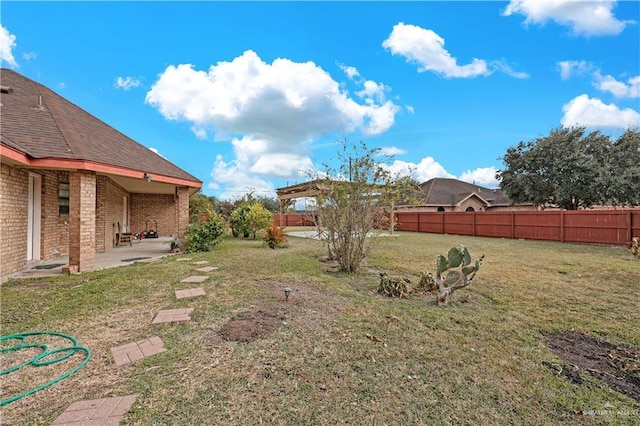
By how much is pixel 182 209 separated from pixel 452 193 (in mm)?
27533

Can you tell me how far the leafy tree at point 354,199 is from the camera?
6082 millimetres

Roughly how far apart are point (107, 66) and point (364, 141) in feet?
34.2

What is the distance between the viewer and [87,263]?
6.24m

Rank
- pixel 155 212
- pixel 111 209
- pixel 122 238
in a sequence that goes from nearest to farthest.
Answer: pixel 111 209 < pixel 122 238 < pixel 155 212

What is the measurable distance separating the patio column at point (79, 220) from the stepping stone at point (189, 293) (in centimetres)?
296

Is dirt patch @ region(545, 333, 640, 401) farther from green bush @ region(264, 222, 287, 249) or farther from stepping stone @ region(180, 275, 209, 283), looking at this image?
green bush @ region(264, 222, 287, 249)

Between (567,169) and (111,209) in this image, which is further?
(567,169)

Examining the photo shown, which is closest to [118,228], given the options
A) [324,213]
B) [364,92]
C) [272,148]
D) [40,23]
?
[40,23]

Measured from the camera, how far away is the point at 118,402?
2.05 m

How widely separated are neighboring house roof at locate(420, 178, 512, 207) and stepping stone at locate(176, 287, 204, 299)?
81.1 ft

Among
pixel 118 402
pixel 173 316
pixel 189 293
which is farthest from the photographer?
pixel 189 293

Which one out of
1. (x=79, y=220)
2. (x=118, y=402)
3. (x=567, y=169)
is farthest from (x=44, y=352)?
(x=567, y=169)

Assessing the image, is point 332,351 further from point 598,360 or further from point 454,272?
point 598,360

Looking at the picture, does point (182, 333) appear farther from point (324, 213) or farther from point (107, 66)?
point (107, 66)
